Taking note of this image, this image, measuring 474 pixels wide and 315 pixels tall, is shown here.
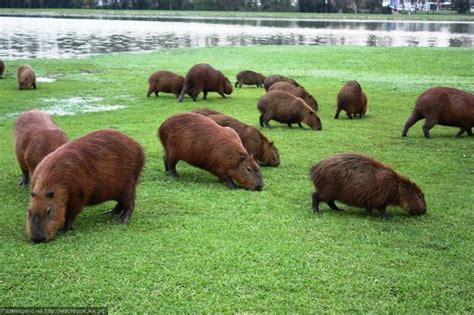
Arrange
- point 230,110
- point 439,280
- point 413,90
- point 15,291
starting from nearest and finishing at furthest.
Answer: point 15,291
point 439,280
point 230,110
point 413,90

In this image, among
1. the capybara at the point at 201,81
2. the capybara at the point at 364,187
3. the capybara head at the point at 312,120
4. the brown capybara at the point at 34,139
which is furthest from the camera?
the capybara at the point at 201,81

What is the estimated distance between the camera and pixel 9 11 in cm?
10025

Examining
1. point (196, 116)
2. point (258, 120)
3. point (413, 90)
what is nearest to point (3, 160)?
point (196, 116)

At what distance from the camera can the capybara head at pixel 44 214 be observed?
566cm

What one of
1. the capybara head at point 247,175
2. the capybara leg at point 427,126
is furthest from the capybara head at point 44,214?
the capybara leg at point 427,126

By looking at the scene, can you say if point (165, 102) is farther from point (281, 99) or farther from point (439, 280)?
point (439, 280)

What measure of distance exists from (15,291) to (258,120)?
30.4ft

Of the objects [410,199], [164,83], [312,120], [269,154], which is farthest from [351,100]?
[410,199]

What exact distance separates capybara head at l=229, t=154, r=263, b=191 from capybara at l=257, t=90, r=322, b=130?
15.6ft

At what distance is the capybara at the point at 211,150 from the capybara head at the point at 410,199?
1854mm

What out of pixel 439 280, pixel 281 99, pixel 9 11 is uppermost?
pixel 9 11

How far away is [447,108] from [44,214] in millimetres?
8139

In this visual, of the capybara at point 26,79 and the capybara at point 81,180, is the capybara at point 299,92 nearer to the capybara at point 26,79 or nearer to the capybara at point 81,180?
the capybara at point 26,79

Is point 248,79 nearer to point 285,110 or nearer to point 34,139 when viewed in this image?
point 285,110
